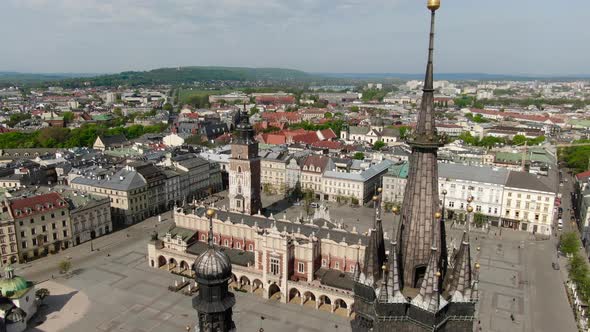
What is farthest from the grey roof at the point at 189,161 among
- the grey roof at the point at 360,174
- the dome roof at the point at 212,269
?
the dome roof at the point at 212,269

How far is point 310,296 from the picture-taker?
64.8 m

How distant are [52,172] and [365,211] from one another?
88146 millimetres

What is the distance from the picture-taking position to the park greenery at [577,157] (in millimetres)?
141375

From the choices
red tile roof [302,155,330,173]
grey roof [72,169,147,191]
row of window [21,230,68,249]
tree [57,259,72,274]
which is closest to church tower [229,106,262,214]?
grey roof [72,169,147,191]

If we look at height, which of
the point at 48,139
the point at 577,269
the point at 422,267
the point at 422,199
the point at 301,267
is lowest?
the point at 577,269

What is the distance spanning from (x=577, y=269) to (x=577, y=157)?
9800 centimetres

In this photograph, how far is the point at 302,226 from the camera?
7112 centimetres

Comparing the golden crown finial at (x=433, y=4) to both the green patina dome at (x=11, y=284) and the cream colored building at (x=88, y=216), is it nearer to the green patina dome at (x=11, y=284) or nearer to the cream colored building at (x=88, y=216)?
the green patina dome at (x=11, y=284)

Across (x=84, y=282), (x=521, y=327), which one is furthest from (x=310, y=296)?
(x=84, y=282)

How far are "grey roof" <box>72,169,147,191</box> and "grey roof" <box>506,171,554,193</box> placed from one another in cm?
8581

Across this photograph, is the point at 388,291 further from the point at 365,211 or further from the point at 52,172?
the point at 52,172

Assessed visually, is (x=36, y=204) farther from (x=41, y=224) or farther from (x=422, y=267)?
(x=422, y=267)

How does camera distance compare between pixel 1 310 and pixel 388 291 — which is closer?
pixel 388 291

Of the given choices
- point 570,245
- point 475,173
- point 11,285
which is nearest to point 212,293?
point 11,285
